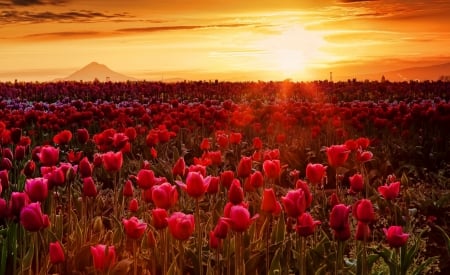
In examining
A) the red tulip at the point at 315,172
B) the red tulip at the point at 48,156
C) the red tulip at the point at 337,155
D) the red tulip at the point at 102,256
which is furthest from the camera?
the red tulip at the point at 48,156

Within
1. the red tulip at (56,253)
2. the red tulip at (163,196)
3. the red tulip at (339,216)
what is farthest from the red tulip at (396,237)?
the red tulip at (56,253)

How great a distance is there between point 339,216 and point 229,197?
717 mm

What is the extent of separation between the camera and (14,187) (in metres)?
7.93

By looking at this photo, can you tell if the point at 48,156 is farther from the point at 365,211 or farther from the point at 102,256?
the point at 365,211

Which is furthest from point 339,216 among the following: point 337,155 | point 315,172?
point 337,155

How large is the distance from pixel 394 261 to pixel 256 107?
13.5 m

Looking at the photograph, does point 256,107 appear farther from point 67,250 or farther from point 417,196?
point 67,250

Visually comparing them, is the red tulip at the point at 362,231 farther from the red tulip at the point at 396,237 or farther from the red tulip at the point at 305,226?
the red tulip at the point at 305,226

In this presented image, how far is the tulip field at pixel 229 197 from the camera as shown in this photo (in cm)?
433

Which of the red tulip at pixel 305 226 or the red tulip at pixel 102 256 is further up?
the red tulip at pixel 305 226

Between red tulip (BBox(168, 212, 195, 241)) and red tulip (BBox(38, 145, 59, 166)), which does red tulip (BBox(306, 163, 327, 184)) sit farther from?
red tulip (BBox(38, 145, 59, 166))

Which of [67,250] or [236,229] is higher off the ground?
[236,229]

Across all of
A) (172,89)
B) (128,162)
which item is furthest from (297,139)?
(172,89)

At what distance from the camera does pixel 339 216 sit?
4051 mm
